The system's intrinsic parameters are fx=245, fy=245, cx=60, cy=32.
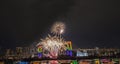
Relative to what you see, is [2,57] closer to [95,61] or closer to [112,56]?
[95,61]

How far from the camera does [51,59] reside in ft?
199

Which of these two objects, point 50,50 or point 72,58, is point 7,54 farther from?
point 72,58

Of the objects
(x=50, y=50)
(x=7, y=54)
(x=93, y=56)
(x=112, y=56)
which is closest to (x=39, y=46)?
(x=50, y=50)

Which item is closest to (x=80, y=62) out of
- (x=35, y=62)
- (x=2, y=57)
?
(x=35, y=62)

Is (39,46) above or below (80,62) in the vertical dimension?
above

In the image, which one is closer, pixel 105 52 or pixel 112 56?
pixel 112 56

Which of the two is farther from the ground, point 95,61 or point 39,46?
point 39,46

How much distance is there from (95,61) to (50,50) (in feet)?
38.9

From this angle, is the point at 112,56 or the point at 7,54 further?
the point at 7,54

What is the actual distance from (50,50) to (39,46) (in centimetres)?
314

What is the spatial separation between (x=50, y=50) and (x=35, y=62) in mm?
5091

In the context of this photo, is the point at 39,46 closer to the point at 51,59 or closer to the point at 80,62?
the point at 51,59

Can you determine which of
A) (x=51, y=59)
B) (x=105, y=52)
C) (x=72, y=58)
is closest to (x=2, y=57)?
(x=51, y=59)

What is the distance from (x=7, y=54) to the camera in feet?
217
